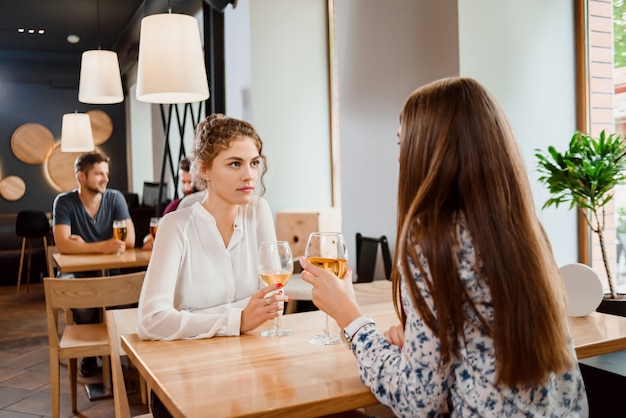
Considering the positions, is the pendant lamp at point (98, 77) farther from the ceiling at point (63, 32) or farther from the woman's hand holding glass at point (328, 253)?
the woman's hand holding glass at point (328, 253)

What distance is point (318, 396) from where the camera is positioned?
43.1 inches

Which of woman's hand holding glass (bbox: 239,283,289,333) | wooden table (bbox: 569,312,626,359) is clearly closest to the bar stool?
woman's hand holding glass (bbox: 239,283,289,333)

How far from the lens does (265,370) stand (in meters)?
1.24

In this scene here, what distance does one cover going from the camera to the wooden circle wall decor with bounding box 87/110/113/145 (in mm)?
10422

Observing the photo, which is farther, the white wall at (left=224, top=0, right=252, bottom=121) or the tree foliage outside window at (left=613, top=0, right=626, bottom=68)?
the white wall at (left=224, top=0, right=252, bottom=121)

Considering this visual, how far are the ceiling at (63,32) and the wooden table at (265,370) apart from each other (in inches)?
194

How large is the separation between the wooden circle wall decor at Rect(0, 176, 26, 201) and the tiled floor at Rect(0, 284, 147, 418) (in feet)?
11.9

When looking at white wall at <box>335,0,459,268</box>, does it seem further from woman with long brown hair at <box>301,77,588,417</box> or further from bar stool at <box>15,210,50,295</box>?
bar stool at <box>15,210,50,295</box>

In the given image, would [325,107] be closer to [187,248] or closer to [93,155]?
[93,155]

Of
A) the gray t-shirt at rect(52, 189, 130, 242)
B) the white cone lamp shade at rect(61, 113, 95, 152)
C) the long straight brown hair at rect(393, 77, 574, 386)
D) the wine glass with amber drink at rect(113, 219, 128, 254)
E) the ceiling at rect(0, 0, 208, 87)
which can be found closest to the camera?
the long straight brown hair at rect(393, 77, 574, 386)

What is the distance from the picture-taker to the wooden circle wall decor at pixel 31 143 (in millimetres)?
9531

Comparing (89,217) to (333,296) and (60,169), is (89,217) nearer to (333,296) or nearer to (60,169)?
(333,296)

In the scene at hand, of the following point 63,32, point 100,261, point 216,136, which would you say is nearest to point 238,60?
point 100,261

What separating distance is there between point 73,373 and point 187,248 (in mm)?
1855
